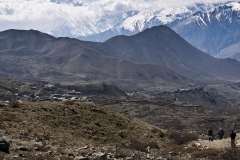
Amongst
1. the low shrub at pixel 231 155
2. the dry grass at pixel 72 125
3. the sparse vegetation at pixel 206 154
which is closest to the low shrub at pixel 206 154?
the sparse vegetation at pixel 206 154

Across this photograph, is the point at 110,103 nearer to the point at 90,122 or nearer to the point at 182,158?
the point at 90,122

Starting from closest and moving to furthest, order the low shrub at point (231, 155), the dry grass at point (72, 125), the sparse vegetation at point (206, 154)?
the low shrub at point (231, 155), the sparse vegetation at point (206, 154), the dry grass at point (72, 125)

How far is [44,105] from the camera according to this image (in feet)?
112

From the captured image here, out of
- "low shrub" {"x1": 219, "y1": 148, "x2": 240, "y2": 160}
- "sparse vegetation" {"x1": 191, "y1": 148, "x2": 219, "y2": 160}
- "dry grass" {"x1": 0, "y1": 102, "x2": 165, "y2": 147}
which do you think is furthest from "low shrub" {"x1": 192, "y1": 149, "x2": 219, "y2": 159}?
"dry grass" {"x1": 0, "y1": 102, "x2": 165, "y2": 147}

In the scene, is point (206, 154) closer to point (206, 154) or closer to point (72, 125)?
point (206, 154)

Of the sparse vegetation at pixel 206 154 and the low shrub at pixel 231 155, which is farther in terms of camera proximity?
the sparse vegetation at pixel 206 154

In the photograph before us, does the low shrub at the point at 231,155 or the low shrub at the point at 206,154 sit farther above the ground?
the low shrub at the point at 231,155

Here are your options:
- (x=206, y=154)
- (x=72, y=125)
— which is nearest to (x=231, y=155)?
(x=206, y=154)

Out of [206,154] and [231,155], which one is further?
[206,154]

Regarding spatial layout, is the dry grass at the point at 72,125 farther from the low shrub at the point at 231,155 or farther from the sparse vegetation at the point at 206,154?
the low shrub at the point at 231,155

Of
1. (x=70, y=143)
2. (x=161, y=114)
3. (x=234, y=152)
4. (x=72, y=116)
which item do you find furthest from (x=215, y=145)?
(x=161, y=114)

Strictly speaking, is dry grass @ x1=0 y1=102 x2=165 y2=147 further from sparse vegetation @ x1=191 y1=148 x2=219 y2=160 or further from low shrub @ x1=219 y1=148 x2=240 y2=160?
low shrub @ x1=219 y1=148 x2=240 y2=160

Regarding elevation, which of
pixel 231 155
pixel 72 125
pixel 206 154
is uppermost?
pixel 72 125

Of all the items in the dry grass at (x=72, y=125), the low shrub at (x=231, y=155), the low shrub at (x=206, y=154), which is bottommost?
the low shrub at (x=206, y=154)
